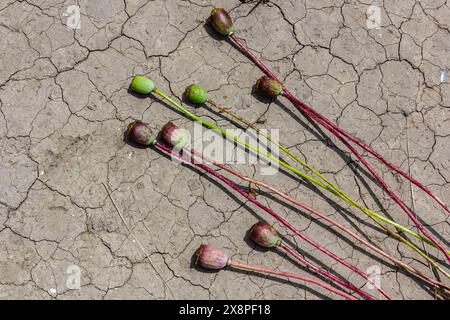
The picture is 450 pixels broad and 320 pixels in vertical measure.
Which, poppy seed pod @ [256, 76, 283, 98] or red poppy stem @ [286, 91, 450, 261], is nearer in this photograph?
red poppy stem @ [286, 91, 450, 261]

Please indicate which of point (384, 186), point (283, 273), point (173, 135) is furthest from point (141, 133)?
point (384, 186)

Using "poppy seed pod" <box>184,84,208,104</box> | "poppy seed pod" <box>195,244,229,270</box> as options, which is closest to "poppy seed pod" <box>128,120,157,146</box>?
"poppy seed pod" <box>184,84,208,104</box>

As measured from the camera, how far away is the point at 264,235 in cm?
370

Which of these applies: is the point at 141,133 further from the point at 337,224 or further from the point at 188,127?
the point at 337,224

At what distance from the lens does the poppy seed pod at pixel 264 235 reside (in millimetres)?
3699

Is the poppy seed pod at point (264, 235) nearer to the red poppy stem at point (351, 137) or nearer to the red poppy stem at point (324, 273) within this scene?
the red poppy stem at point (324, 273)

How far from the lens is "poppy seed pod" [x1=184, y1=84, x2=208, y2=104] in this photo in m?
→ 3.88

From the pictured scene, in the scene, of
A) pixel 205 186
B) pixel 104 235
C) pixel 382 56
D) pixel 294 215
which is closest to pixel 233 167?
pixel 205 186

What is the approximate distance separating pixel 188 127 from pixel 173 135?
25 cm

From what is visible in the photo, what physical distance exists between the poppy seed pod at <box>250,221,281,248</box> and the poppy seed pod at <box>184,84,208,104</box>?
3.48 feet

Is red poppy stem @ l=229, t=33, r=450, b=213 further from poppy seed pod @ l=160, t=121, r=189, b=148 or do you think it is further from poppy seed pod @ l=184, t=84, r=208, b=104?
poppy seed pod @ l=160, t=121, r=189, b=148

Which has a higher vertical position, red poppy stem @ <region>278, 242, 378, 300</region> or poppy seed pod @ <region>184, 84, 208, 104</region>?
poppy seed pod @ <region>184, 84, 208, 104</region>

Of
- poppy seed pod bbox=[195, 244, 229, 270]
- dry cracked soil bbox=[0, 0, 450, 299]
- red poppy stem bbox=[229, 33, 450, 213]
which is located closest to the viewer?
poppy seed pod bbox=[195, 244, 229, 270]

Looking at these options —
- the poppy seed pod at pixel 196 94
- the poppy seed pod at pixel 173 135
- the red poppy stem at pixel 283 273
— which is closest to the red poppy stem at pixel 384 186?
the poppy seed pod at pixel 196 94
